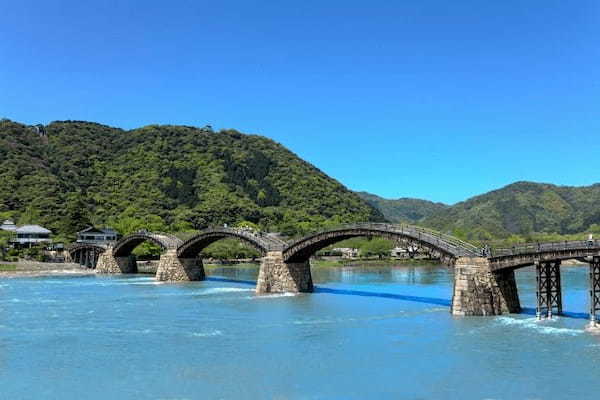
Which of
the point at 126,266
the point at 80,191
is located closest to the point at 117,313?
the point at 126,266

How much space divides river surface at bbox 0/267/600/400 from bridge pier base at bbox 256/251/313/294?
8.56 metres

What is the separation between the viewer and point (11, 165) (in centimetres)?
16875

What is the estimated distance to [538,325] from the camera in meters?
33.8

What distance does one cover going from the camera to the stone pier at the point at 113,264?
96125 mm

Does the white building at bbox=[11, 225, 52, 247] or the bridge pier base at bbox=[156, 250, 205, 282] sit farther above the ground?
the white building at bbox=[11, 225, 52, 247]

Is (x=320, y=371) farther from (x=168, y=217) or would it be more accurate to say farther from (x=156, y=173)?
(x=156, y=173)

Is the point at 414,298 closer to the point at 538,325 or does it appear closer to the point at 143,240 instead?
the point at 538,325

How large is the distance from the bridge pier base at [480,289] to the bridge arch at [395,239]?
986mm

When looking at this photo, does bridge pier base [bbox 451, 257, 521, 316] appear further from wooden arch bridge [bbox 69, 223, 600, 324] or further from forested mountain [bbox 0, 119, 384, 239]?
forested mountain [bbox 0, 119, 384, 239]

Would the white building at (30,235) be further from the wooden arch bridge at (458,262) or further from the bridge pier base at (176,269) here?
the bridge pier base at (176,269)

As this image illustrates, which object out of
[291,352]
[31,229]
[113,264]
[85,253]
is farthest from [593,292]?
[31,229]

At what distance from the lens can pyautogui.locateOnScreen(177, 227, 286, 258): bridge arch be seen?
60.5 meters

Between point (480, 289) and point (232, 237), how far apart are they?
38.1m

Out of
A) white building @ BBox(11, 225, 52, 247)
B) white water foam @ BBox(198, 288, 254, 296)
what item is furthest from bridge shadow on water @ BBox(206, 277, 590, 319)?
white building @ BBox(11, 225, 52, 247)
